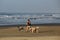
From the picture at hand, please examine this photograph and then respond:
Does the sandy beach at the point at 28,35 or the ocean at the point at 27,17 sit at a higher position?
the ocean at the point at 27,17

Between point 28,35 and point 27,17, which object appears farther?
point 27,17

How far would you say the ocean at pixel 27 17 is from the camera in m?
1.57

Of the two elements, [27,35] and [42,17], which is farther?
[42,17]

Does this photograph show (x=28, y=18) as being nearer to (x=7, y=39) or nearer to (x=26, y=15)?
(x=26, y=15)

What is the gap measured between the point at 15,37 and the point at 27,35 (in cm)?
10

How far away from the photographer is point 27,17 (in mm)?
1593

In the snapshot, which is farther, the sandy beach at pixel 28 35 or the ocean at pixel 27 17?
the ocean at pixel 27 17

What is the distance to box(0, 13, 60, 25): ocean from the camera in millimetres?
1567

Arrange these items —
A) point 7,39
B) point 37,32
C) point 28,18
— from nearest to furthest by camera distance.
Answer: point 7,39 → point 37,32 → point 28,18

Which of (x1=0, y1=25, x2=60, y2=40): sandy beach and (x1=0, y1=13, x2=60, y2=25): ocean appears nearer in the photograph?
(x1=0, y1=25, x2=60, y2=40): sandy beach

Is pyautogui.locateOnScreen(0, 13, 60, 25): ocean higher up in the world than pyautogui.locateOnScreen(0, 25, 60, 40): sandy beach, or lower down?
higher up
